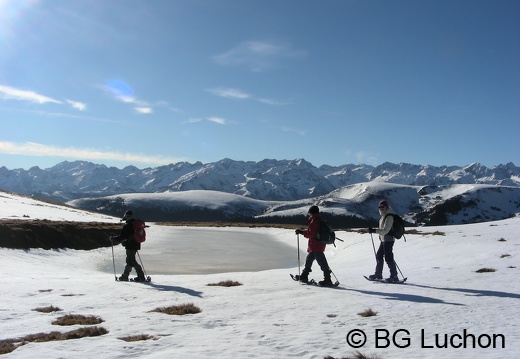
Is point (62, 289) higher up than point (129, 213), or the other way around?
point (129, 213)

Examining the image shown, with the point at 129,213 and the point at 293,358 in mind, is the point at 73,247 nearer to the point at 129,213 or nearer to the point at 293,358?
the point at 129,213

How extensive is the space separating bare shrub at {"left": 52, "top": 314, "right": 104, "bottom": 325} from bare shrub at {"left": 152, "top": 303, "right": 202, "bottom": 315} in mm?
1872

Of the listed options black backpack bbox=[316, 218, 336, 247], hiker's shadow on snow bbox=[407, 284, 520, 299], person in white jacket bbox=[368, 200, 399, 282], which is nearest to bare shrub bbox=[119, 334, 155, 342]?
black backpack bbox=[316, 218, 336, 247]

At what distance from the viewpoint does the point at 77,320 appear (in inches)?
431

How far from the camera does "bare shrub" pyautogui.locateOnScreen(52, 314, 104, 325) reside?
35.3 ft

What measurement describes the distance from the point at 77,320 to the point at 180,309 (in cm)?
282

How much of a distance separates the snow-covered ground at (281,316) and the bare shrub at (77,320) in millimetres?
254

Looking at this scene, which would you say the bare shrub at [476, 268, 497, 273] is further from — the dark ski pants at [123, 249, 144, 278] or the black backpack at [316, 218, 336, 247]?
the dark ski pants at [123, 249, 144, 278]

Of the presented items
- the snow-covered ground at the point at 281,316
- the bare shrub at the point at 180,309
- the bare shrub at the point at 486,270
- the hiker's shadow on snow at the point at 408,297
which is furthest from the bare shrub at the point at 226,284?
the bare shrub at the point at 486,270

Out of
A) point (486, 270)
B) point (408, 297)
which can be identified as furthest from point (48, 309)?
point (486, 270)

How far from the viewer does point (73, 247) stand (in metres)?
34.2

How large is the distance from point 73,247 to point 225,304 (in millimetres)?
25540

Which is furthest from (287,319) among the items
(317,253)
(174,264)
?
(174,264)

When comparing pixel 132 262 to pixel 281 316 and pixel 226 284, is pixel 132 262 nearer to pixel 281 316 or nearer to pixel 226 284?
pixel 226 284
